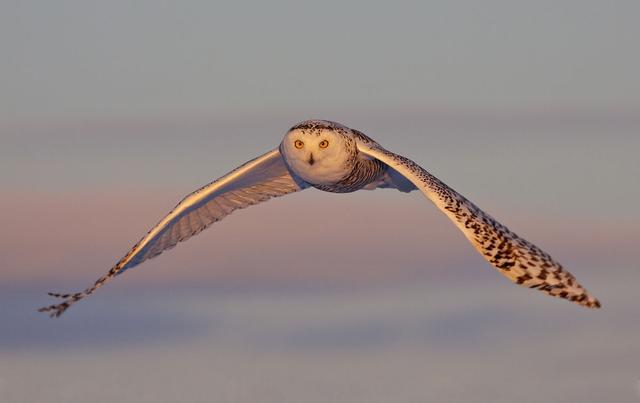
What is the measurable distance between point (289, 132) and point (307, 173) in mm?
867

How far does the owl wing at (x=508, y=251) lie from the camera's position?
2138 centimetres

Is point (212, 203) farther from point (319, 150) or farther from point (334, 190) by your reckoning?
point (319, 150)

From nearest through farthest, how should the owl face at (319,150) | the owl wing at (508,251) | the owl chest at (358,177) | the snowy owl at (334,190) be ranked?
1. the owl wing at (508,251)
2. the snowy owl at (334,190)
3. the owl face at (319,150)
4. the owl chest at (358,177)

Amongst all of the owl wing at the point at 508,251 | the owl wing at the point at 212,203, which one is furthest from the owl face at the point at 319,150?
the owl wing at the point at 508,251

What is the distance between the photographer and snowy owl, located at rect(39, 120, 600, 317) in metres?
21.6

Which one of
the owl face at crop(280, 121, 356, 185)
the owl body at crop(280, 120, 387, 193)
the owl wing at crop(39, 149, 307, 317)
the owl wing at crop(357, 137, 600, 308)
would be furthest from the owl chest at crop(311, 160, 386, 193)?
the owl wing at crop(357, 137, 600, 308)

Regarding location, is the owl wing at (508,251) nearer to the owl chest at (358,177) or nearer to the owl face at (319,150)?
the owl face at (319,150)

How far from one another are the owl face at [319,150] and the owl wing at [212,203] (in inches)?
48.8

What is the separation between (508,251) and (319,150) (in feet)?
15.1

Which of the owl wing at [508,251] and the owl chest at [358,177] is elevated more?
the owl chest at [358,177]

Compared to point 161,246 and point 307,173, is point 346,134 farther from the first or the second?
point 161,246

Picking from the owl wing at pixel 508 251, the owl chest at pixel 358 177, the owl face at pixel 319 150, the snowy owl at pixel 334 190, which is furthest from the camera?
the owl chest at pixel 358 177

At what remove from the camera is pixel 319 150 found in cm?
2473

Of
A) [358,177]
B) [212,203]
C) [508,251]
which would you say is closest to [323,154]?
[358,177]
